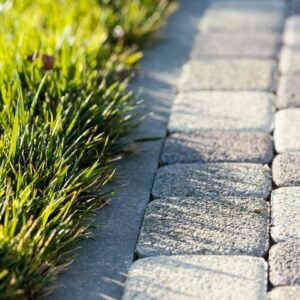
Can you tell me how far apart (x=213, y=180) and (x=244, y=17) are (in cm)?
179

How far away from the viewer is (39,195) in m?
2.12

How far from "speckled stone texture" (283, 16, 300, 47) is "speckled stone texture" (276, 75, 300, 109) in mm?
433

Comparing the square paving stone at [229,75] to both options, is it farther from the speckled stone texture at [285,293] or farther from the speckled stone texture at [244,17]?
the speckled stone texture at [285,293]

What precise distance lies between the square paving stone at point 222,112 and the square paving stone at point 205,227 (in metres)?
0.56

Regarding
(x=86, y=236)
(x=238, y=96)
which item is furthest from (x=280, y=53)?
(x=86, y=236)

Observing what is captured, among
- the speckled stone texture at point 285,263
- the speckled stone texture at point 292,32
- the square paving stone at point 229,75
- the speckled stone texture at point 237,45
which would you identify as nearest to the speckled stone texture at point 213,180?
the speckled stone texture at point 285,263

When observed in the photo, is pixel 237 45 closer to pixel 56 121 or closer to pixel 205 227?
pixel 56 121

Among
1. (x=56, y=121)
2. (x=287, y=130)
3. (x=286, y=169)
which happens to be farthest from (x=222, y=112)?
(x=56, y=121)

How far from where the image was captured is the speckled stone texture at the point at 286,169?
7.70 ft

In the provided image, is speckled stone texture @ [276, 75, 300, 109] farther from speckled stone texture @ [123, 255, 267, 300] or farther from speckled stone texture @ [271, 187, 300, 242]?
speckled stone texture @ [123, 255, 267, 300]

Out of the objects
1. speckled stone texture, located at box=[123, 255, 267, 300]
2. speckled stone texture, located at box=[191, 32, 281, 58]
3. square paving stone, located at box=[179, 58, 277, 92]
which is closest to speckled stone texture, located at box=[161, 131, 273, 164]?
square paving stone, located at box=[179, 58, 277, 92]

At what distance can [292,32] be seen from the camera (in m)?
3.67

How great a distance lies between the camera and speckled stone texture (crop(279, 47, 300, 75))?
127 inches

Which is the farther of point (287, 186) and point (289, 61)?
point (289, 61)
